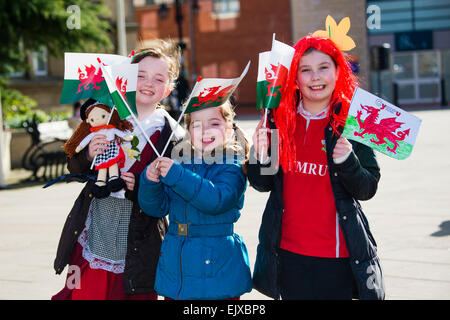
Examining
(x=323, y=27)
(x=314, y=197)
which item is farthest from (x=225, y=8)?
(x=314, y=197)

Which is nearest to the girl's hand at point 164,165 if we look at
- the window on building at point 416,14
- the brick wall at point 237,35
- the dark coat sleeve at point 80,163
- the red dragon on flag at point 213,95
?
the red dragon on flag at point 213,95

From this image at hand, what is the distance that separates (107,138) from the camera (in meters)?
3.42

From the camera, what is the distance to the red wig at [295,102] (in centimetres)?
315

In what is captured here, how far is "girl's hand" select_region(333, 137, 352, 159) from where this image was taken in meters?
2.96

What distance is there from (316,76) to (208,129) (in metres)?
0.57

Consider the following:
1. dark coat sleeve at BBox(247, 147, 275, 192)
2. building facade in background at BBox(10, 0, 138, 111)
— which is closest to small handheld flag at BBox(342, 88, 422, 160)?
dark coat sleeve at BBox(247, 147, 275, 192)

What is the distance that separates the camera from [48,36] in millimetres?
15875

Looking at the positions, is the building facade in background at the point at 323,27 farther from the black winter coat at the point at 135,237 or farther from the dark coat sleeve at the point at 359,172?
the dark coat sleeve at the point at 359,172

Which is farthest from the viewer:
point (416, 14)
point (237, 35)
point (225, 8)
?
point (225, 8)

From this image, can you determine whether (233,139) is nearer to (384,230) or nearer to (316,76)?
(316,76)

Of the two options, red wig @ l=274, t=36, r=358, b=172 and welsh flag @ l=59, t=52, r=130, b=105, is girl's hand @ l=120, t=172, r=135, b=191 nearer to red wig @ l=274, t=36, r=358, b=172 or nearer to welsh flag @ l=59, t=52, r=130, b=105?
welsh flag @ l=59, t=52, r=130, b=105
